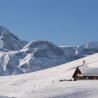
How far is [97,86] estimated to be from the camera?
260ft

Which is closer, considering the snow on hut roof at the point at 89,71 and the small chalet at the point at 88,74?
the small chalet at the point at 88,74

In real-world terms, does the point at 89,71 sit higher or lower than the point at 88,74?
higher

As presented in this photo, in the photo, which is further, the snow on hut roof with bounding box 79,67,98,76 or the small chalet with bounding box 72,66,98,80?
the snow on hut roof with bounding box 79,67,98,76

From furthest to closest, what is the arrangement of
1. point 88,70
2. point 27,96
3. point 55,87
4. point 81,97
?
point 88,70 < point 55,87 < point 27,96 < point 81,97

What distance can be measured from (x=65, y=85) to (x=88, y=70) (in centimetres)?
2450

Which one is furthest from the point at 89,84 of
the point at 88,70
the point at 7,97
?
the point at 88,70

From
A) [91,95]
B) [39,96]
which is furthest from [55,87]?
[91,95]

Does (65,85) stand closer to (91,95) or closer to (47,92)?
(47,92)

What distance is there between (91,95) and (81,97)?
1702 mm

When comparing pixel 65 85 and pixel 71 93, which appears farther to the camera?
pixel 65 85

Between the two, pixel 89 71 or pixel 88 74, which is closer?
pixel 88 74

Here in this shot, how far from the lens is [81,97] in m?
70.4

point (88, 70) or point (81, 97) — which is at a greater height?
point (88, 70)

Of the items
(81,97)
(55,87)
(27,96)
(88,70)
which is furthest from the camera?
(88,70)
